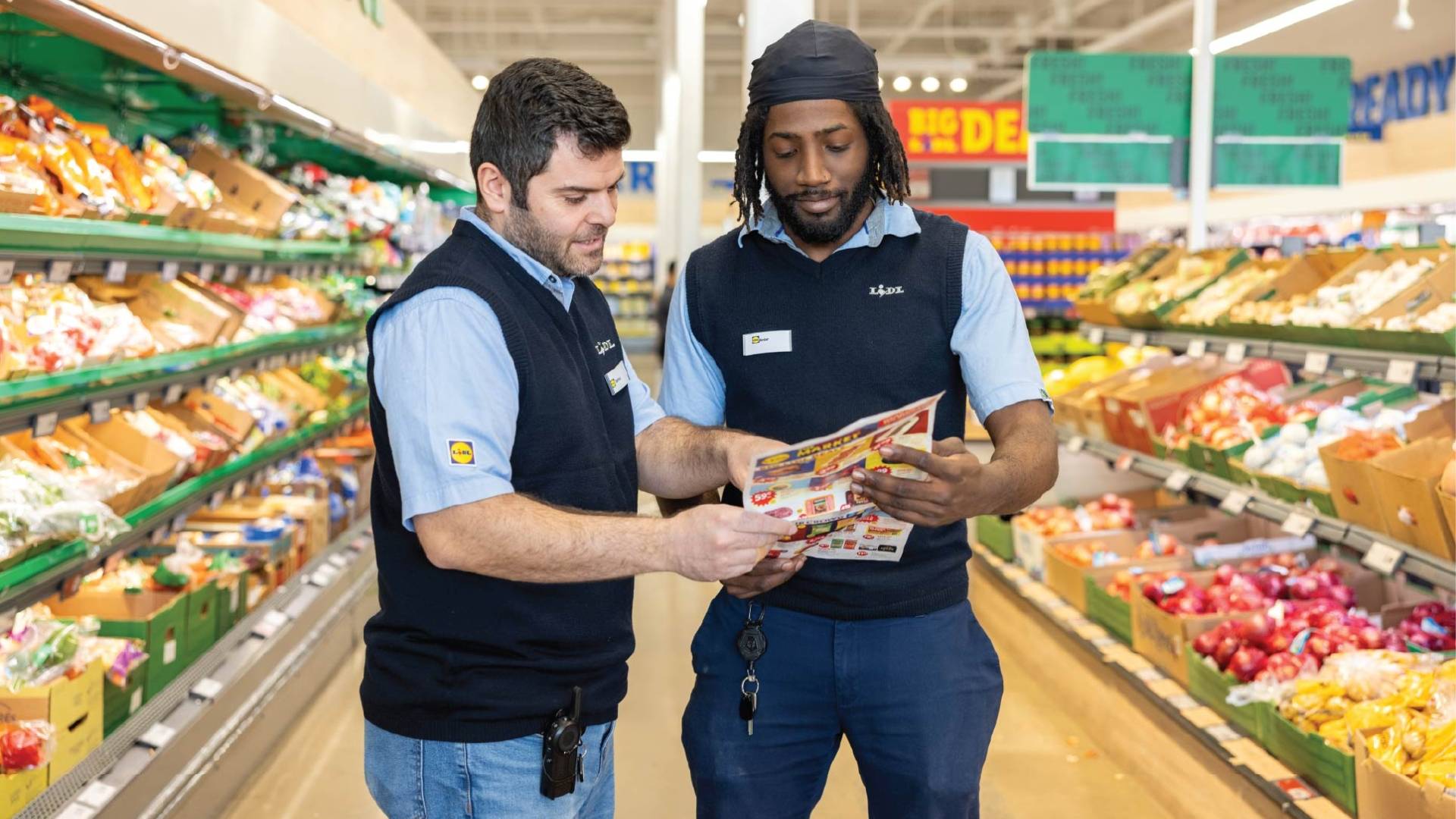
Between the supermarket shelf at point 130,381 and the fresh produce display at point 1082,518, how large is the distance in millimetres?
3477

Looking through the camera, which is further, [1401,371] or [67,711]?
[1401,371]

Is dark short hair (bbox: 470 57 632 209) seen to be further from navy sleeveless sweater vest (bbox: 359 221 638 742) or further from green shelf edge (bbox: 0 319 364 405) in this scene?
green shelf edge (bbox: 0 319 364 405)

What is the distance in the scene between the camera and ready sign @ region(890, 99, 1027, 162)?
11773 mm

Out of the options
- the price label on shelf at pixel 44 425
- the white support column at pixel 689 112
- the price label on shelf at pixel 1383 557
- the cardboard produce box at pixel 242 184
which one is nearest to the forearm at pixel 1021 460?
the price label on shelf at pixel 1383 557

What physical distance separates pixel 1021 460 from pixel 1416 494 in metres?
2.18

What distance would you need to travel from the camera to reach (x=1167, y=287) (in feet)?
19.7

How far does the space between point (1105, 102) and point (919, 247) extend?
15.8ft

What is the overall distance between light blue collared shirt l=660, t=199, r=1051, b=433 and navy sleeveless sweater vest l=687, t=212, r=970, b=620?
24 millimetres

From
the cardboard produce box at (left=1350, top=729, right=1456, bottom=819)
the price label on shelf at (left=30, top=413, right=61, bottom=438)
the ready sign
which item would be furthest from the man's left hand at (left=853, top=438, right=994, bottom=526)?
the ready sign

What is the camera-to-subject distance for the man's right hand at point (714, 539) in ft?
5.43

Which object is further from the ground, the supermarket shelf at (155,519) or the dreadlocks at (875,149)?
the dreadlocks at (875,149)

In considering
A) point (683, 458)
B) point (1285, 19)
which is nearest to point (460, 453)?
point (683, 458)

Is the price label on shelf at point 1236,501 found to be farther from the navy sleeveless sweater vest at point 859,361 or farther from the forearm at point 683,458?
the forearm at point 683,458

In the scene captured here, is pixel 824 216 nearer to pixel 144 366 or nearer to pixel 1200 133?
pixel 144 366
